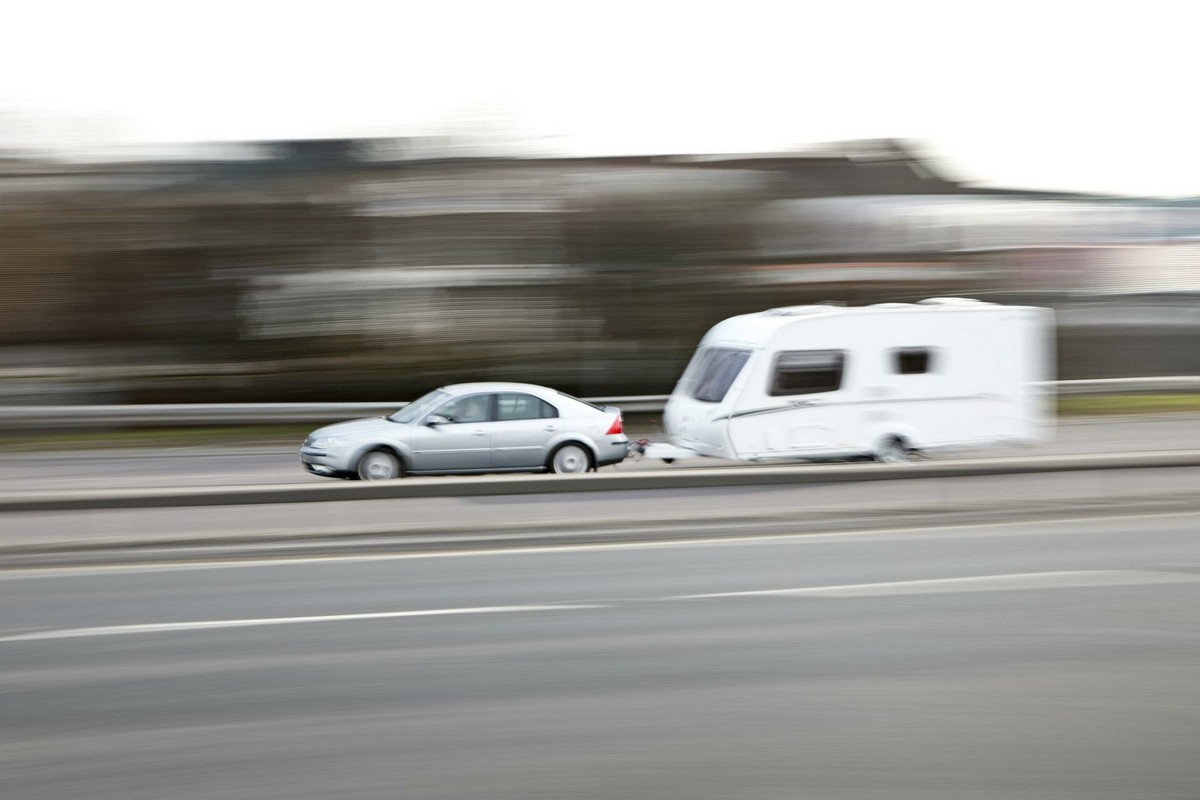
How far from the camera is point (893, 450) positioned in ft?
48.0

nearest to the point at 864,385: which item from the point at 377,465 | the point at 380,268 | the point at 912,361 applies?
the point at 912,361

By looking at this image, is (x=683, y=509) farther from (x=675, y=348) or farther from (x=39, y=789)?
(x=675, y=348)

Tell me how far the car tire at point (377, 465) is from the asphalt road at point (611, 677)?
5.78 meters

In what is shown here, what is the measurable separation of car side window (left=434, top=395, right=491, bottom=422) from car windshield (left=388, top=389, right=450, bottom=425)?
153mm

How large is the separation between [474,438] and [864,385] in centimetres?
464

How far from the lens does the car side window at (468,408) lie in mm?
14289

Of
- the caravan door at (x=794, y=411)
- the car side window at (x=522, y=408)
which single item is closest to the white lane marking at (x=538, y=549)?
the caravan door at (x=794, y=411)

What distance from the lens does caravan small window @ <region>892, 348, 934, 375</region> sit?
1464cm

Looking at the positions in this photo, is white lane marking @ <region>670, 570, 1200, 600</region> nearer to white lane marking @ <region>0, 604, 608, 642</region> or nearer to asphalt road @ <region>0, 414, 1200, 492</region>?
white lane marking @ <region>0, 604, 608, 642</region>

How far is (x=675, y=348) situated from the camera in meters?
24.6

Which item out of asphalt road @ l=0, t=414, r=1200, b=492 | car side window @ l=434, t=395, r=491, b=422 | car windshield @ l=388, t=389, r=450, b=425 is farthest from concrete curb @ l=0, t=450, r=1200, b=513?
asphalt road @ l=0, t=414, r=1200, b=492

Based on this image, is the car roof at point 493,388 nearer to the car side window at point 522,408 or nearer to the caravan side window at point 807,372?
the car side window at point 522,408

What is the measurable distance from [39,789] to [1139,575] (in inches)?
244

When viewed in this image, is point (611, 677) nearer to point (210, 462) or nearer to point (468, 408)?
point (468, 408)
